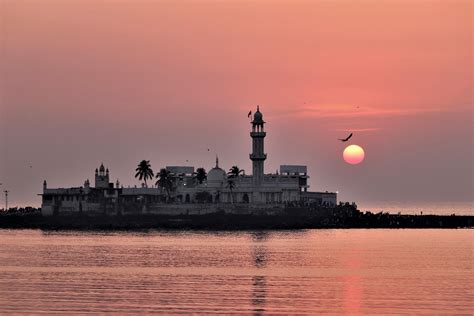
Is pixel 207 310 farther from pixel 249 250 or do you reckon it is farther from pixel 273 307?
pixel 249 250

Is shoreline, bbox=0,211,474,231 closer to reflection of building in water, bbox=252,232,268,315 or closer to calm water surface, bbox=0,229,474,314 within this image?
calm water surface, bbox=0,229,474,314

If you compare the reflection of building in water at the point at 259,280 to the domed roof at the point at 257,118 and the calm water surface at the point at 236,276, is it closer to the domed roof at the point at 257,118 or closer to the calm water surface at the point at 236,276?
the calm water surface at the point at 236,276

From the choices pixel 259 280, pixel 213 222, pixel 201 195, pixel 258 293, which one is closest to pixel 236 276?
pixel 259 280

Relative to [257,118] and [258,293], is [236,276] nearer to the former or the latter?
[258,293]

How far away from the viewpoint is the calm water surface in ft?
220

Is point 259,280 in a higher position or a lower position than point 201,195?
lower

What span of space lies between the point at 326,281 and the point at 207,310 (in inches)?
780

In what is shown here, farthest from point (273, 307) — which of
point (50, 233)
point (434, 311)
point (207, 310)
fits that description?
point (50, 233)

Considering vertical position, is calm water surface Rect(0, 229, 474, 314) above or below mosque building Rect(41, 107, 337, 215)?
below

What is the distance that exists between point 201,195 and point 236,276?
109052mm

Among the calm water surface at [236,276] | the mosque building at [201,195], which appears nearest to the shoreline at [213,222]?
the mosque building at [201,195]

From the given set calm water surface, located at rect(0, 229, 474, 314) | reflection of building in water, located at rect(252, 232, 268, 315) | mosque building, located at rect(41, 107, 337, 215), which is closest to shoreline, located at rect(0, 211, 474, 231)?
mosque building, located at rect(41, 107, 337, 215)

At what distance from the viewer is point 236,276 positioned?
8650 cm

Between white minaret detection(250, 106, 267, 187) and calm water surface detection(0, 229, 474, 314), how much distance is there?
47.0 metres
